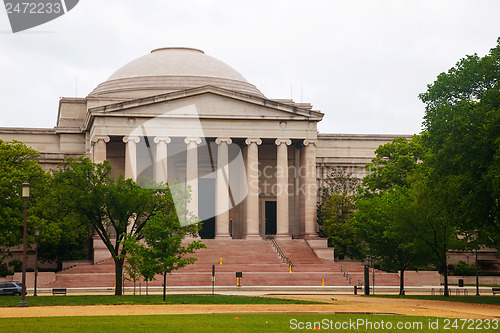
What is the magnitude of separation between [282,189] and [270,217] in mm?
8964

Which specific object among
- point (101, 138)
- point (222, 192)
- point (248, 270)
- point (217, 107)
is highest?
point (217, 107)

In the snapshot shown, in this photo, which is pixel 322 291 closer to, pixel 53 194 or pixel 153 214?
pixel 153 214

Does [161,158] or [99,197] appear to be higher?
[161,158]

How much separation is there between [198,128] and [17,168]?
2028cm

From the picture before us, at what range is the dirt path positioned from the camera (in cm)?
3631

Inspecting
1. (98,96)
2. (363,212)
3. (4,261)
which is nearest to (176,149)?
(98,96)

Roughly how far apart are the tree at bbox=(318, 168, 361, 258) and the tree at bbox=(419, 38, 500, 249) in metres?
29.5

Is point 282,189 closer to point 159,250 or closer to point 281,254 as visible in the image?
point 281,254

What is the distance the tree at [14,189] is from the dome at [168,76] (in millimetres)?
23307

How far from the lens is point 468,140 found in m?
45.8

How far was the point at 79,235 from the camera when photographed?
77000mm

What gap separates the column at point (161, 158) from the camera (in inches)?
3157

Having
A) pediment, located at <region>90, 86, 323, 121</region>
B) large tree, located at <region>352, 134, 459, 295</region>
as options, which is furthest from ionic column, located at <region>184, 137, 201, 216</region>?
large tree, located at <region>352, 134, 459, 295</region>

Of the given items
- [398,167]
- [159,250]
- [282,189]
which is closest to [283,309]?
[159,250]
